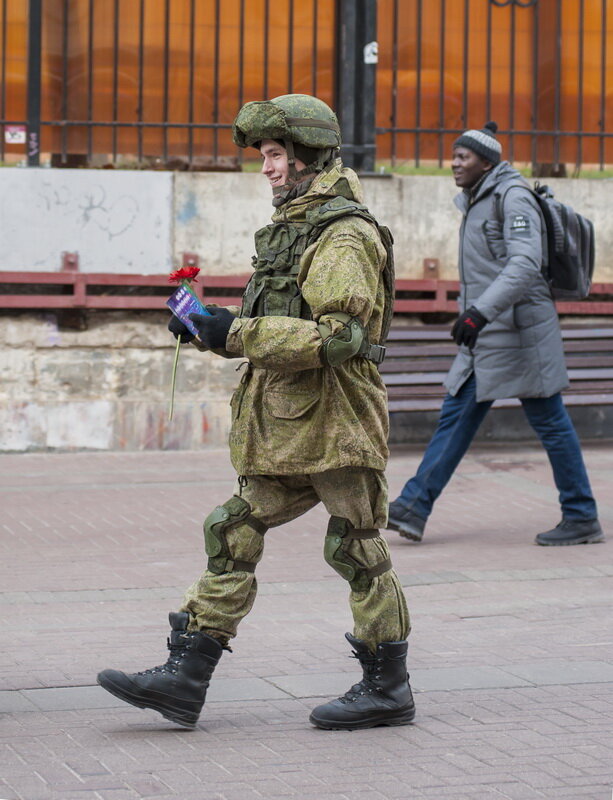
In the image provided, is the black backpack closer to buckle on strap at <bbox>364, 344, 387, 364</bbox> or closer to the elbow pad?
buckle on strap at <bbox>364, 344, 387, 364</bbox>

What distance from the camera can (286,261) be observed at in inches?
168

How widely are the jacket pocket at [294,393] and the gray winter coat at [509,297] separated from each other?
Result: 9.79 ft

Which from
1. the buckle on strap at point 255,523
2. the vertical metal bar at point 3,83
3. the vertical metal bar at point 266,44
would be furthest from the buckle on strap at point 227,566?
the vertical metal bar at point 266,44

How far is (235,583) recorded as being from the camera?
4.26m

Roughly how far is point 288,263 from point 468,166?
10.7 ft

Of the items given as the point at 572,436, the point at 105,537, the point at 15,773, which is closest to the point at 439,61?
the point at 572,436

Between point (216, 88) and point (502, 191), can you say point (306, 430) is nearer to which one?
point (502, 191)

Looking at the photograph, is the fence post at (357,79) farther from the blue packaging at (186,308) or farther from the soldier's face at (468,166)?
the blue packaging at (186,308)

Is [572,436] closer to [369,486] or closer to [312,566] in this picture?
[312,566]

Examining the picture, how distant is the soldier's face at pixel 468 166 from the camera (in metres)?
7.29

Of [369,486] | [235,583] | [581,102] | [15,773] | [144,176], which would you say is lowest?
[15,773]

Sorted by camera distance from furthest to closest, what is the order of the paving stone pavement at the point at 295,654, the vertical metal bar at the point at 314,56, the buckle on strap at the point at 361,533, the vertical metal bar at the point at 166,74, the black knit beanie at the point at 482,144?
the vertical metal bar at the point at 314,56, the vertical metal bar at the point at 166,74, the black knit beanie at the point at 482,144, the buckle on strap at the point at 361,533, the paving stone pavement at the point at 295,654

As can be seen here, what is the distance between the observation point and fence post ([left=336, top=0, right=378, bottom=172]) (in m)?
10.2

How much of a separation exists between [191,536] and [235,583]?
321 cm
